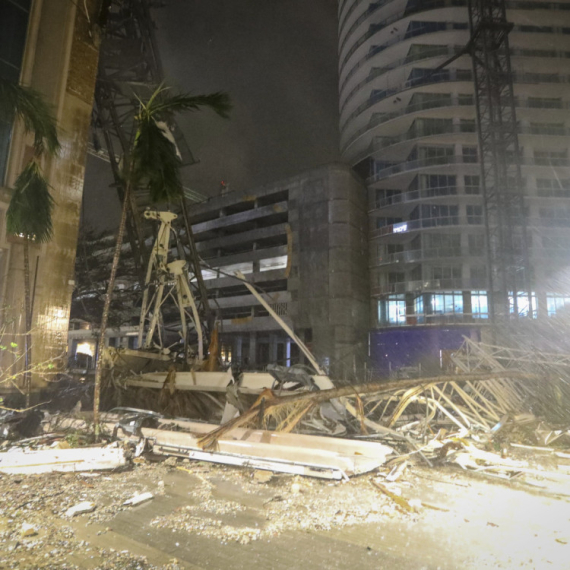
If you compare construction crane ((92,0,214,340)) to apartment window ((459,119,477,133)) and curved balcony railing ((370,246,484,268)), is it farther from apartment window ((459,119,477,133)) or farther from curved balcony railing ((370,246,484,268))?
apartment window ((459,119,477,133))

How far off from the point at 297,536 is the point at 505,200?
33526 mm

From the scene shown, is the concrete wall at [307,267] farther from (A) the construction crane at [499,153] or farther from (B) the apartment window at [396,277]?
(A) the construction crane at [499,153]

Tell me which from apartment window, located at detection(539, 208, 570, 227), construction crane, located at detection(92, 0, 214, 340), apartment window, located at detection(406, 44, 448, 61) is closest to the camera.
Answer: construction crane, located at detection(92, 0, 214, 340)

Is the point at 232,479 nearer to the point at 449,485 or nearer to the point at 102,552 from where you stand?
the point at 102,552

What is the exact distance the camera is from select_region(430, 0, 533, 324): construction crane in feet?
101

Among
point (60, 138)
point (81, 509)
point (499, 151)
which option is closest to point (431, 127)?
point (499, 151)

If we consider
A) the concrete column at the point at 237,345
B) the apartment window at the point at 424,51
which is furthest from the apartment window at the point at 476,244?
the concrete column at the point at 237,345

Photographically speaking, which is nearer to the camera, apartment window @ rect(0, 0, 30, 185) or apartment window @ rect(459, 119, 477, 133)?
apartment window @ rect(0, 0, 30, 185)

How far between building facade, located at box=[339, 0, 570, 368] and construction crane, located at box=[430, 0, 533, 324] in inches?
95.1

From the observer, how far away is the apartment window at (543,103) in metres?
37.9

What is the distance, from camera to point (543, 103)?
38219mm

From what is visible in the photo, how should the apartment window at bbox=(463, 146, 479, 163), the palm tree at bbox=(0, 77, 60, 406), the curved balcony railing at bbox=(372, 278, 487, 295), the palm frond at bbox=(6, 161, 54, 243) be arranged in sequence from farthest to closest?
the apartment window at bbox=(463, 146, 479, 163), the curved balcony railing at bbox=(372, 278, 487, 295), the palm frond at bbox=(6, 161, 54, 243), the palm tree at bbox=(0, 77, 60, 406)

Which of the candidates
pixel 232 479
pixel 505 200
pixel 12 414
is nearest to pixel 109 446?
pixel 232 479

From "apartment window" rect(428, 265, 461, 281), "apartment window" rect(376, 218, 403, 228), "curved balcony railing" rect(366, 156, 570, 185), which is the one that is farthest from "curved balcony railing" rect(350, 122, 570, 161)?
"apartment window" rect(428, 265, 461, 281)
